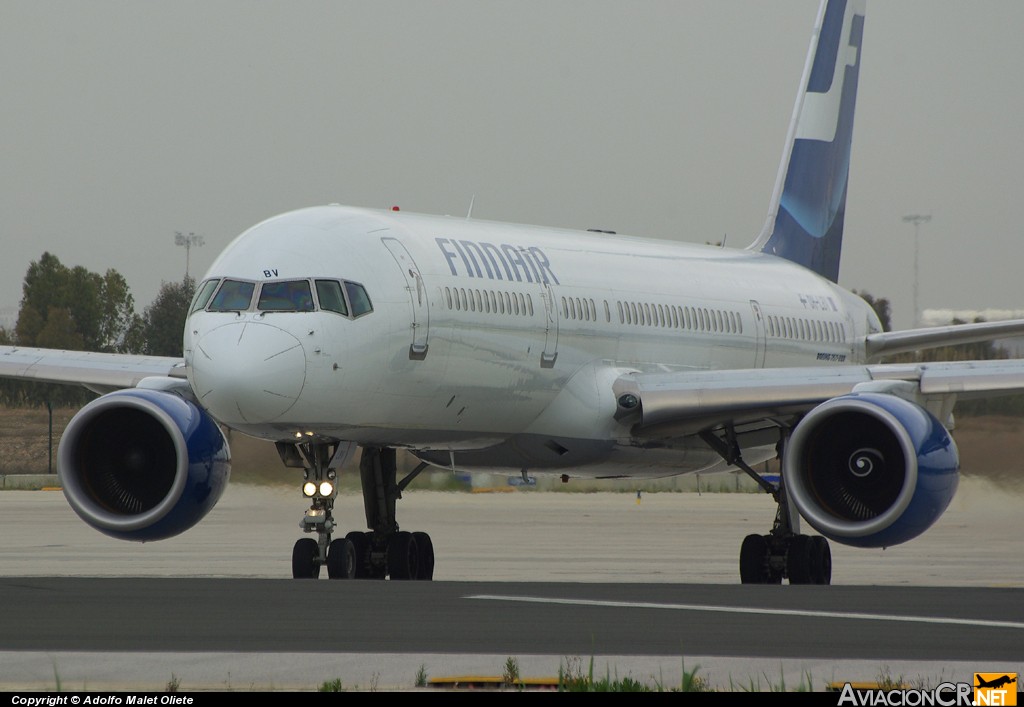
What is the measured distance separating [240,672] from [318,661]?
55cm

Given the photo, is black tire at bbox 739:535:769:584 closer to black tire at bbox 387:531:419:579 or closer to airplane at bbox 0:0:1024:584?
airplane at bbox 0:0:1024:584

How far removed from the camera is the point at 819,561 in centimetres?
2295

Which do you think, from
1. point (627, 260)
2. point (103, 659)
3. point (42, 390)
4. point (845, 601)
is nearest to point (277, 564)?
point (627, 260)

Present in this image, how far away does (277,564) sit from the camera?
984 inches

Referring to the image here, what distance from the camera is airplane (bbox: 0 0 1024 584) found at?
18859 mm

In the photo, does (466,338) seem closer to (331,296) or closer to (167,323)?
(331,296)

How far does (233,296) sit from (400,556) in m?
3.63

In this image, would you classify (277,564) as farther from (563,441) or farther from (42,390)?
(42,390)

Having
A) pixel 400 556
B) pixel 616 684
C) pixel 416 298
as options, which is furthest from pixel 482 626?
pixel 400 556

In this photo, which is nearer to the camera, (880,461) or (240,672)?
(240,672)

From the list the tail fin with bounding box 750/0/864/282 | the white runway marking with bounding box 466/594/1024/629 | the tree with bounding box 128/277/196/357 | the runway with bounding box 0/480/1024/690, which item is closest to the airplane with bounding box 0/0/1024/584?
the runway with bounding box 0/480/1024/690

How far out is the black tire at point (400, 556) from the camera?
21.0m

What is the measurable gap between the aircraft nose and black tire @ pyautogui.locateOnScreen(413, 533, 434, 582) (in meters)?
3.39

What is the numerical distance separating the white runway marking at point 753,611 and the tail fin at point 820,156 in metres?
16.5
